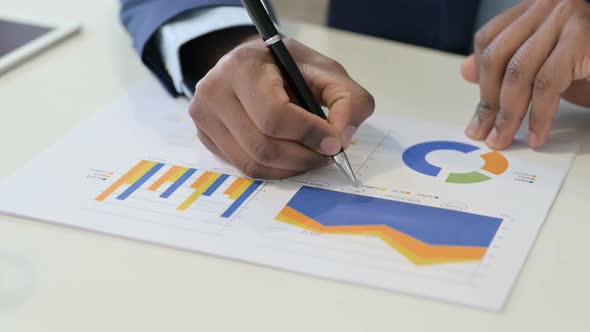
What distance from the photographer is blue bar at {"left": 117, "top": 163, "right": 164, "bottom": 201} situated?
0.67 metres

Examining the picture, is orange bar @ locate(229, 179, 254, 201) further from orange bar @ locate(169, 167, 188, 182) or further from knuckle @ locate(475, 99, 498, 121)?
knuckle @ locate(475, 99, 498, 121)

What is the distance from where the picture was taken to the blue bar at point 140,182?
0.67 m

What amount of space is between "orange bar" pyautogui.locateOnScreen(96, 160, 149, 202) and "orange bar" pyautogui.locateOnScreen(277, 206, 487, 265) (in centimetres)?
16

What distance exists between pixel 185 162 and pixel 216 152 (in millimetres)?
33

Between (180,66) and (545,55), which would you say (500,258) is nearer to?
(545,55)

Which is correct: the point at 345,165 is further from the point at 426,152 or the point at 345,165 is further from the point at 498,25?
the point at 498,25

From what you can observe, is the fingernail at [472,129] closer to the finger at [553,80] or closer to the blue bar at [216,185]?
the finger at [553,80]

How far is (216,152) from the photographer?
74 centimetres

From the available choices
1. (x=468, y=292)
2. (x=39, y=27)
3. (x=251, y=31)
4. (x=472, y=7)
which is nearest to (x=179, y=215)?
(x=468, y=292)

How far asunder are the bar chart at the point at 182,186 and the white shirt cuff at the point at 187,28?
19cm

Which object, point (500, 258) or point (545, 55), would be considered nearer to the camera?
point (500, 258)

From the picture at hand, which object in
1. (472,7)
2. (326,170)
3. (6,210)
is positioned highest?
(6,210)

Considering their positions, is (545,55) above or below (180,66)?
below

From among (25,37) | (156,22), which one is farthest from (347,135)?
(25,37)
